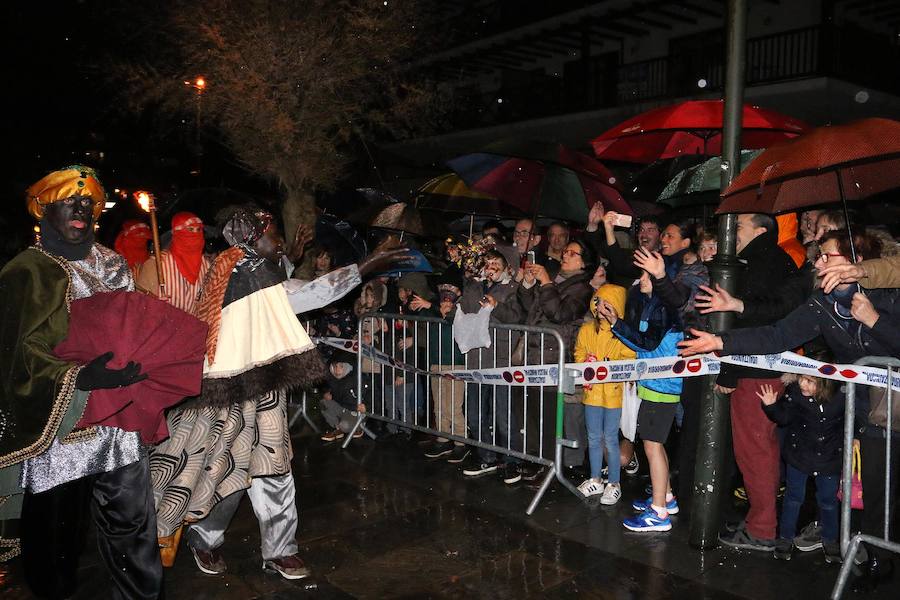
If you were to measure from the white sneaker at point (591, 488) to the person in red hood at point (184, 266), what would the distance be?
136 inches

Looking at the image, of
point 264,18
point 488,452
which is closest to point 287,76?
point 264,18

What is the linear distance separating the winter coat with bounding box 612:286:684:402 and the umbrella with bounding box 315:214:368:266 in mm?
3388

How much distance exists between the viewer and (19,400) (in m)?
3.66

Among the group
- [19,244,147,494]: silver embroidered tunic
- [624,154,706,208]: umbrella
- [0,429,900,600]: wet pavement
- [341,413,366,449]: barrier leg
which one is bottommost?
[0,429,900,600]: wet pavement

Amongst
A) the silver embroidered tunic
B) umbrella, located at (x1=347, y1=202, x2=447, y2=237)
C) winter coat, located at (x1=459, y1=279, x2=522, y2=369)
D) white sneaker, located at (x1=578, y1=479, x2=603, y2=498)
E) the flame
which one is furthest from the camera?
umbrella, located at (x1=347, y1=202, x2=447, y2=237)

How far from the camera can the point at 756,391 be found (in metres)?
5.15

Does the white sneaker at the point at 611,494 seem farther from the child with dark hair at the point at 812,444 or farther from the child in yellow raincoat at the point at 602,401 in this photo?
the child with dark hair at the point at 812,444

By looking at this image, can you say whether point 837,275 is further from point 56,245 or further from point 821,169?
point 56,245

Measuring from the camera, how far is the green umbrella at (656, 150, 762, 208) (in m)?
7.25

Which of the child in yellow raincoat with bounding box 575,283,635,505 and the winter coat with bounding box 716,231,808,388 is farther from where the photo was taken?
the child in yellow raincoat with bounding box 575,283,635,505

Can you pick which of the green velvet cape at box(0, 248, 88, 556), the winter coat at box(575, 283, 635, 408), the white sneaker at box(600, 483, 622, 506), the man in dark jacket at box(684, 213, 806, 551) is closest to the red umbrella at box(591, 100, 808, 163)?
the man in dark jacket at box(684, 213, 806, 551)

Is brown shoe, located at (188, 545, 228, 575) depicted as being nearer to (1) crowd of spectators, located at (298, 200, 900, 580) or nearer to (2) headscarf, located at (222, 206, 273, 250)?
(2) headscarf, located at (222, 206, 273, 250)

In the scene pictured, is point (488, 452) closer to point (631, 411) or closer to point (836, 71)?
point (631, 411)

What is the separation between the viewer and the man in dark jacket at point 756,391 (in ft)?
16.7
